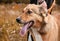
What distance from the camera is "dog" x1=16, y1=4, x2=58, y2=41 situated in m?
7.05

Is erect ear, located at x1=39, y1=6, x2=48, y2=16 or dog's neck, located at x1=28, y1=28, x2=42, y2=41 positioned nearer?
erect ear, located at x1=39, y1=6, x2=48, y2=16

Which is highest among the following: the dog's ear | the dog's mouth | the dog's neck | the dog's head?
the dog's ear

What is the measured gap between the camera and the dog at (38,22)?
23.1ft

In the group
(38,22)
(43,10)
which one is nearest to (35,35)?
(38,22)

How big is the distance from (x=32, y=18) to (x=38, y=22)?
152 millimetres

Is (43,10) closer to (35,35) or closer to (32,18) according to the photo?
(32,18)

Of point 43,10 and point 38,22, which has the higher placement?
point 43,10

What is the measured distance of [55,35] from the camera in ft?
24.2

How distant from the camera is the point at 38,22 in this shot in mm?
7102

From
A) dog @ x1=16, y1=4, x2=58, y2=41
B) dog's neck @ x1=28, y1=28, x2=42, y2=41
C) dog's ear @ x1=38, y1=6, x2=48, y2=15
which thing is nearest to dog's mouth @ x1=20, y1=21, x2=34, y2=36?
dog @ x1=16, y1=4, x2=58, y2=41

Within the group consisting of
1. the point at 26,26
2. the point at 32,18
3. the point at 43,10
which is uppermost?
the point at 43,10

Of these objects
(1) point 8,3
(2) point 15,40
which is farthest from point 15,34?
(1) point 8,3

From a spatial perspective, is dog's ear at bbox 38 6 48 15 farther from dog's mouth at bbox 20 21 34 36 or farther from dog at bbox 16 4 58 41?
dog's mouth at bbox 20 21 34 36

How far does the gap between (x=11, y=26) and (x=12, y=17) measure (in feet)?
5.65
